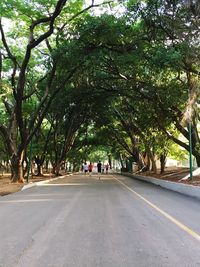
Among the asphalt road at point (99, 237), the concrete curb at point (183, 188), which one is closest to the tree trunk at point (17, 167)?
the concrete curb at point (183, 188)

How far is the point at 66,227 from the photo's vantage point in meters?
9.59

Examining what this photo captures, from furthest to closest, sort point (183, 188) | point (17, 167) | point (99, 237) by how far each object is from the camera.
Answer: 1. point (17, 167)
2. point (183, 188)
3. point (99, 237)

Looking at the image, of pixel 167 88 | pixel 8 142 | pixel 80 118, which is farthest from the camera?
pixel 80 118

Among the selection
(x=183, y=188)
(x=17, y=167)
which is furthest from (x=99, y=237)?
(x=17, y=167)

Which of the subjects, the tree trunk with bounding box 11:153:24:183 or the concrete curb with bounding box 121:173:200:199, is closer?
the concrete curb with bounding box 121:173:200:199

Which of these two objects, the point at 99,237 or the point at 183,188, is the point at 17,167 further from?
the point at 99,237

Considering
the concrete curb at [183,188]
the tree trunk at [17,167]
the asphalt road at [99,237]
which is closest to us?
the asphalt road at [99,237]

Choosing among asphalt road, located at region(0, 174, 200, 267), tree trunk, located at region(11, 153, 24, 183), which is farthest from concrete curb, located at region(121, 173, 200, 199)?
tree trunk, located at region(11, 153, 24, 183)

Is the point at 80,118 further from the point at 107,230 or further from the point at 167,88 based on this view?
the point at 107,230

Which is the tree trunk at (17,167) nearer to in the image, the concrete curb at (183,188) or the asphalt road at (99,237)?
the concrete curb at (183,188)

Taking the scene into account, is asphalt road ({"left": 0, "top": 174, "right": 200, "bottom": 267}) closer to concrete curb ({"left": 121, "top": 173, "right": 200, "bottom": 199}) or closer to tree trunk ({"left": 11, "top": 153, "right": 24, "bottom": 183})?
concrete curb ({"left": 121, "top": 173, "right": 200, "bottom": 199})

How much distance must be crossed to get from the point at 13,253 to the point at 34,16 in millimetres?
20764

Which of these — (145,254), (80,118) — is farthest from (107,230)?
(80,118)

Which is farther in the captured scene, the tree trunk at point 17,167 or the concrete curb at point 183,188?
the tree trunk at point 17,167
